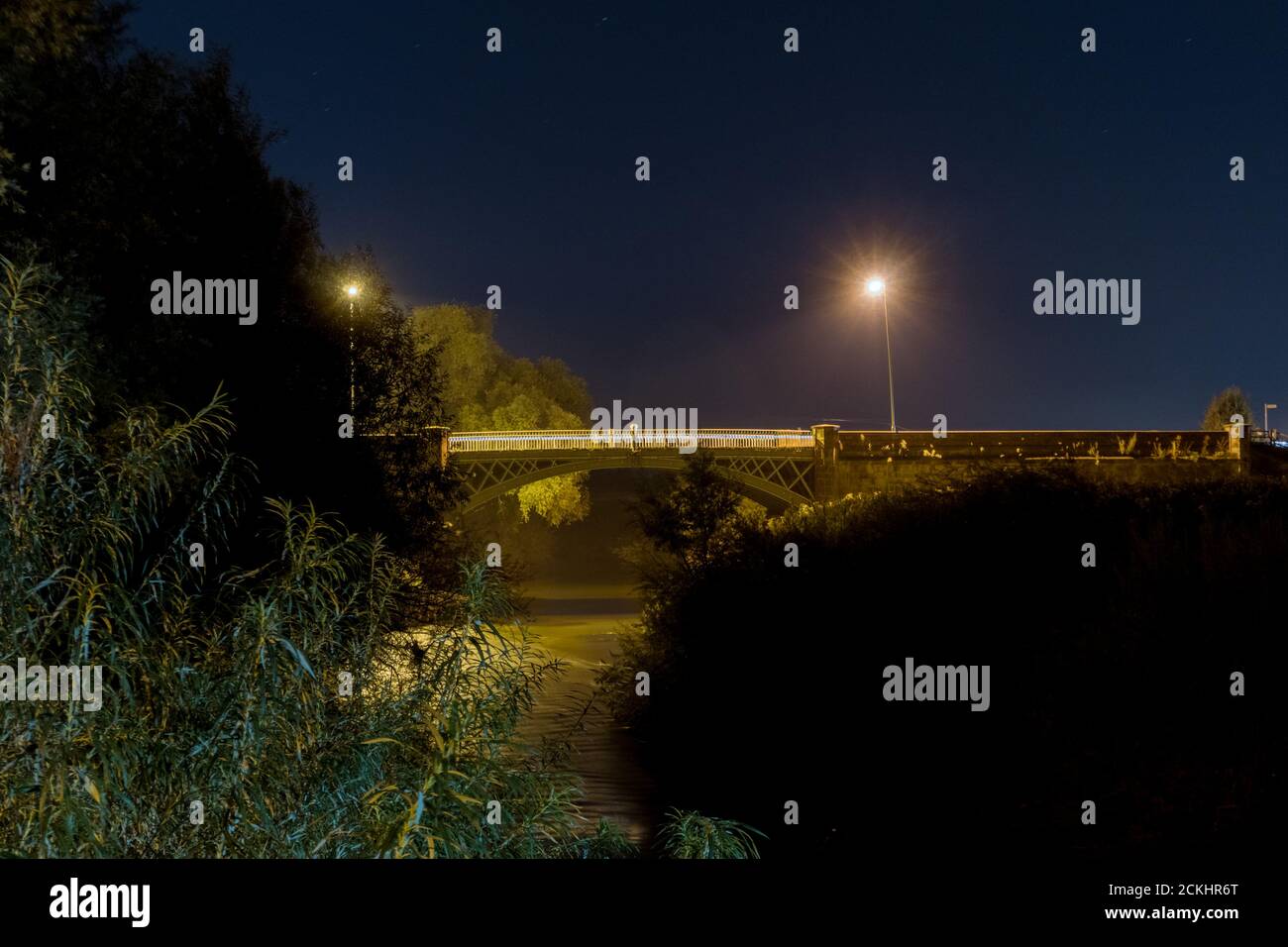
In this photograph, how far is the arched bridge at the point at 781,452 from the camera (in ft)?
135

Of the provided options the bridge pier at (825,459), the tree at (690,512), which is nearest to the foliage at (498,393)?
the bridge pier at (825,459)

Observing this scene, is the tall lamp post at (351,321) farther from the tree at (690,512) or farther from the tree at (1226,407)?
the tree at (1226,407)

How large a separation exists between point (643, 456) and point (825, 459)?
6708 mm

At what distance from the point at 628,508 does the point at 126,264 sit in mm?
15039

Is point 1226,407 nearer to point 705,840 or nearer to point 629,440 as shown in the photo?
point 629,440

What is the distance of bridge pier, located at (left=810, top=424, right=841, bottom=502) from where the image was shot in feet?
149

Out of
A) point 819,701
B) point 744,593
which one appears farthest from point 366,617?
point 744,593

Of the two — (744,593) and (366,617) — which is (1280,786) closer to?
(366,617)

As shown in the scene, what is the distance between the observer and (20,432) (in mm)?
7160

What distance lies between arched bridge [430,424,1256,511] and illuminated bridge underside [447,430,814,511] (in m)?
0.04

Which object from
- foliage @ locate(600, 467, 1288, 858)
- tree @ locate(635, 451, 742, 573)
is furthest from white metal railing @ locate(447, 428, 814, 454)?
foliage @ locate(600, 467, 1288, 858)

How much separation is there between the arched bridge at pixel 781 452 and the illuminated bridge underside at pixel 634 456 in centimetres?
4

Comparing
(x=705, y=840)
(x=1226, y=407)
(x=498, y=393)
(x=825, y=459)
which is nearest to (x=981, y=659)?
(x=705, y=840)

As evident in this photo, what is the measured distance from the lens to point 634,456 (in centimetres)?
4738
